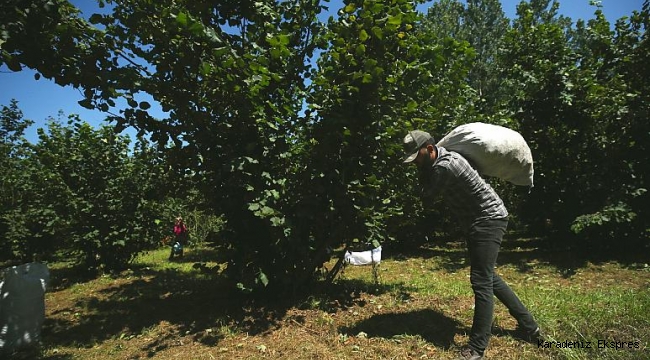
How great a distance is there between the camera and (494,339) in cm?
308

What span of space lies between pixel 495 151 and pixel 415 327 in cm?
183

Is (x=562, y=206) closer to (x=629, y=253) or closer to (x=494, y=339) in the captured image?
(x=629, y=253)

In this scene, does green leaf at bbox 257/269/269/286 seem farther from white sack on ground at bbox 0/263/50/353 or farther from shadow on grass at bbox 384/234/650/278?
shadow on grass at bbox 384/234/650/278

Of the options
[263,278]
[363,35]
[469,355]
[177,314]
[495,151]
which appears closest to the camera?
[469,355]

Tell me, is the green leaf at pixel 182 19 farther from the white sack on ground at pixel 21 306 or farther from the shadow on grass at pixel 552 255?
the shadow on grass at pixel 552 255

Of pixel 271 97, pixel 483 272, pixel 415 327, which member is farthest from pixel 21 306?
pixel 483 272

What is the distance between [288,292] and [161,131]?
97.3 inches

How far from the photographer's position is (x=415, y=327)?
355 cm

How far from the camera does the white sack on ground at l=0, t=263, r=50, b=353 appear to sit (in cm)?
420

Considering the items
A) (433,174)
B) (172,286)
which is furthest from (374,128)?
(172,286)

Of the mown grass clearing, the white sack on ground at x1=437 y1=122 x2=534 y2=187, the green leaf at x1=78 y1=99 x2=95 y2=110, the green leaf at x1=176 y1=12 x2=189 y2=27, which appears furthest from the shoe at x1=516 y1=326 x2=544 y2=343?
the green leaf at x1=78 y1=99 x2=95 y2=110

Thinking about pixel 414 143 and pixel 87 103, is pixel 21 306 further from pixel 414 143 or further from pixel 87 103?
pixel 414 143

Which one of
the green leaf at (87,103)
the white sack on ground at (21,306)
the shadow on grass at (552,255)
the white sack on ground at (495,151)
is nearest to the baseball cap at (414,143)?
the white sack on ground at (495,151)

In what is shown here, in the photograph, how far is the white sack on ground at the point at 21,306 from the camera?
13.8ft
